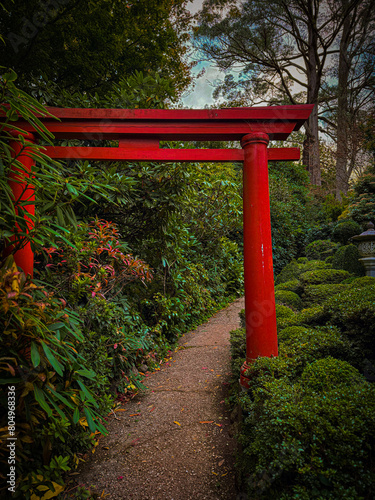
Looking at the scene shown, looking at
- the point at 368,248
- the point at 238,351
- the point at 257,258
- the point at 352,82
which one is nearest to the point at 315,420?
the point at 257,258

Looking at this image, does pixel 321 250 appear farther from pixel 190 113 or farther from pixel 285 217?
pixel 190 113

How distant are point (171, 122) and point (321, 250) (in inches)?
271

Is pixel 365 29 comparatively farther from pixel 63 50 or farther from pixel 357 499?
pixel 357 499

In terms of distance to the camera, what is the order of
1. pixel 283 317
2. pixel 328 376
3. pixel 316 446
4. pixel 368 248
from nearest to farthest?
pixel 316 446 < pixel 328 376 < pixel 283 317 < pixel 368 248

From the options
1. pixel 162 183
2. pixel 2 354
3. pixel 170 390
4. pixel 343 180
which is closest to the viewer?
pixel 2 354

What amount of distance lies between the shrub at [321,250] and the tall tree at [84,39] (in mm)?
5660

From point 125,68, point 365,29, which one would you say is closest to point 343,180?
point 365,29

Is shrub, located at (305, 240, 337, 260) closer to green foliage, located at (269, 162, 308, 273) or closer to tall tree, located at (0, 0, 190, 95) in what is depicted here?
green foliage, located at (269, 162, 308, 273)

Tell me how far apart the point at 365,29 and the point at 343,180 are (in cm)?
486

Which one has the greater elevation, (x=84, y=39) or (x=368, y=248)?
(x=84, y=39)

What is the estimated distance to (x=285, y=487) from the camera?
3.84ft

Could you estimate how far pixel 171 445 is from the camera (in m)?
2.13

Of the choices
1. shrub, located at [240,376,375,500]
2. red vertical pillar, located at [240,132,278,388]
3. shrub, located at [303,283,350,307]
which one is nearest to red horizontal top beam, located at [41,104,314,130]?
red vertical pillar, located at [240,132,278,388]

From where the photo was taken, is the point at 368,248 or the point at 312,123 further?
the point at 312,123
